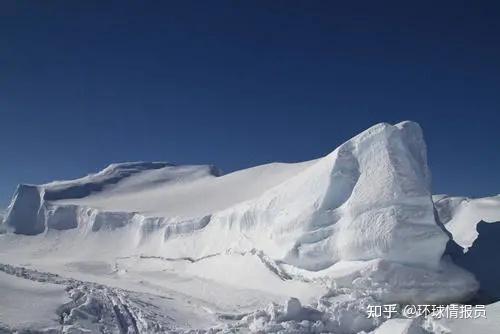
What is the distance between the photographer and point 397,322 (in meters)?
12.0

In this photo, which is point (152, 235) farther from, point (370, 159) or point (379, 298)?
point (379, 298)

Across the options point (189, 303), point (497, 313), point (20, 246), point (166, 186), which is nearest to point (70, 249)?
point (20, 246)

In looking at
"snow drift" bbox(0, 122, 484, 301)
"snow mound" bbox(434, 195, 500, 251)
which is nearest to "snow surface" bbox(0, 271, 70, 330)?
"snow drift" bbox(0, 122, 484, 301)

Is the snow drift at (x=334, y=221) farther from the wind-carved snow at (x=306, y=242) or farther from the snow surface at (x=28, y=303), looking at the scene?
the snow surface at (x=28, y=303)

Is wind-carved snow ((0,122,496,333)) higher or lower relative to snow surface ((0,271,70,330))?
higher

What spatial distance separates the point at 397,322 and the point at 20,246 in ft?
82.3

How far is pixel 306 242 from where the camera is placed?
16.3m

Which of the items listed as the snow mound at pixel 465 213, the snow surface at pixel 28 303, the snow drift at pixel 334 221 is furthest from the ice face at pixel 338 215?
the snow mound at pixel 465 213

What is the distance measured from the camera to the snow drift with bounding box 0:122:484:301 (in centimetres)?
1485

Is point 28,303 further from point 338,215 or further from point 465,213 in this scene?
point 465,213

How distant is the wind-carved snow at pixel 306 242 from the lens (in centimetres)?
1467

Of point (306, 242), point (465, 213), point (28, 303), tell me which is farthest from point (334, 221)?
point (465, 213)

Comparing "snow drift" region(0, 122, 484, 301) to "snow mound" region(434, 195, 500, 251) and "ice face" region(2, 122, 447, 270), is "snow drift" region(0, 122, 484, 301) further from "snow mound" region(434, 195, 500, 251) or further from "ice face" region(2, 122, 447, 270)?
"snow mound" region(434, 195, 500, 251)

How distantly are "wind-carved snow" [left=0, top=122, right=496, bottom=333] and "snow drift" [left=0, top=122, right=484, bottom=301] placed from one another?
0.04 m
